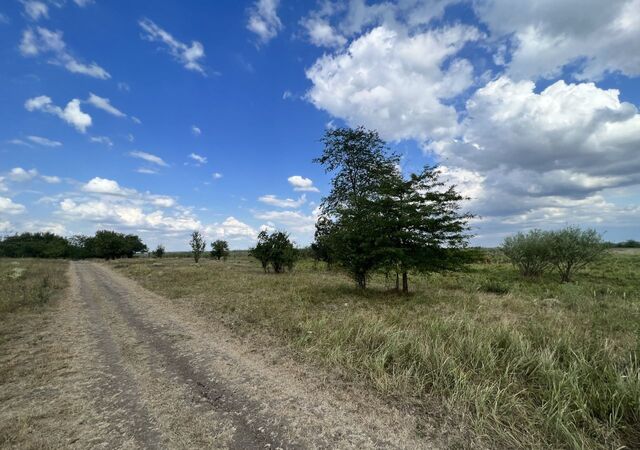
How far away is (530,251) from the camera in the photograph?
82.4 feet

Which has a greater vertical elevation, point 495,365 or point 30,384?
point 495,365

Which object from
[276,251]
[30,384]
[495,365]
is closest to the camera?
[30,384]

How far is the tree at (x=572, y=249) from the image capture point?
22688 mm

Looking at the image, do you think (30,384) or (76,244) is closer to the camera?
(30,384)

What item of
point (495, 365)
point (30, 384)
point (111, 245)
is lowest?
point (30, 384)

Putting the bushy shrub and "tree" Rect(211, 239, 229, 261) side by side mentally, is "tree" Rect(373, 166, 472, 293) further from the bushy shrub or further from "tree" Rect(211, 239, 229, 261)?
"tree" Rect(211, 239, 229, 261)

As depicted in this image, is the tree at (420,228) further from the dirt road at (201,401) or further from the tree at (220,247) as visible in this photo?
the tree at (220,247)

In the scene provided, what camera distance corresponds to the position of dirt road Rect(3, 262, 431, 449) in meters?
3.64

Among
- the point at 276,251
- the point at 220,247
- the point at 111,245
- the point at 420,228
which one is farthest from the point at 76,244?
the point at 420,228

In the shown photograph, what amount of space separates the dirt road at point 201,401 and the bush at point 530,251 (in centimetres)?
2558

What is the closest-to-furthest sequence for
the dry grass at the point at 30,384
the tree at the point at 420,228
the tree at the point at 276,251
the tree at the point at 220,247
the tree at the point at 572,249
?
the dry grass at the point at 30,384, the tree at the point at 420,228, the tree at the point at 572,249, the tree at the point at 276,251, the tree at the point at 220,247

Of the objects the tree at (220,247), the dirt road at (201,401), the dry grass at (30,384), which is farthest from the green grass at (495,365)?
the tree at (220,247)

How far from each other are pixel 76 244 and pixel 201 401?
13434 cm

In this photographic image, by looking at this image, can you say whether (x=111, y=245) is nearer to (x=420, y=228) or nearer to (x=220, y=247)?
(x=220, y=247)
